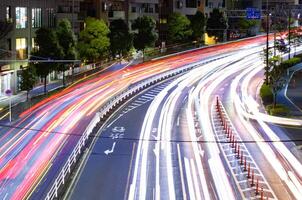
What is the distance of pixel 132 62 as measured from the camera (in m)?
75.4

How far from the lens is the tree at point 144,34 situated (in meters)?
78.4

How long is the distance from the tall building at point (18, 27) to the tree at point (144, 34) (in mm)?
15233

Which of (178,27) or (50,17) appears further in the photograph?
(178,27)

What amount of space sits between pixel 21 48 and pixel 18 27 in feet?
7.21

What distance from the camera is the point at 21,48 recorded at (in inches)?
2253

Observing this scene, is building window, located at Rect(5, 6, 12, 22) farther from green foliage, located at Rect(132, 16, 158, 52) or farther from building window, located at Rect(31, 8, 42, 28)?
green foliage, located at Rect(132, 16, 158, 52)

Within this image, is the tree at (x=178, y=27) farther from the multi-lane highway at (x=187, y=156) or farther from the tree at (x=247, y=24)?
the multi-lane highway at (x=187, y=156)

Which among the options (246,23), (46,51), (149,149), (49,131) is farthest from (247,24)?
(149,149)

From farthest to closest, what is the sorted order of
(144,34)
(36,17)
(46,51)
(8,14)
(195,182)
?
1. (144,34)
2. (36,17)
3. (8,14)
4. (46,51)
5. (195,182)

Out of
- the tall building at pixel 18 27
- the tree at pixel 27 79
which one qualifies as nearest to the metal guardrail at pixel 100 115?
the tree at pixel 27 79

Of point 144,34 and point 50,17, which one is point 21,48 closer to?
point 50,17

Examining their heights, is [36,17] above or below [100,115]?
above

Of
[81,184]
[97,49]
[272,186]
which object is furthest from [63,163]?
[97,49]

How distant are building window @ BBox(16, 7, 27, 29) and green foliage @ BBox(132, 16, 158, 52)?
23.6 metres
